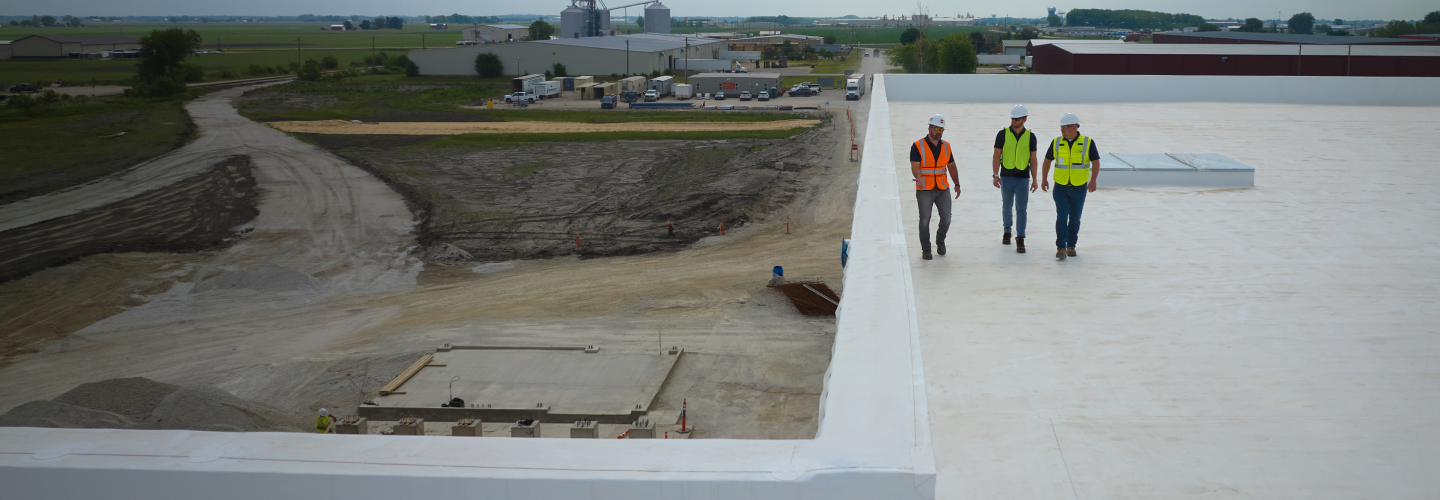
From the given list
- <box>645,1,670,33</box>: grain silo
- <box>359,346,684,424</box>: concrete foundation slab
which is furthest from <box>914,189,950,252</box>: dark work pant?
<box>645,1,670,33</box>: grain silo

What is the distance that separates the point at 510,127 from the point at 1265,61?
36.6 meters

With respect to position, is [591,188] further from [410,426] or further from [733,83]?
[733,83]

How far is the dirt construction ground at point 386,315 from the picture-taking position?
16219 mm

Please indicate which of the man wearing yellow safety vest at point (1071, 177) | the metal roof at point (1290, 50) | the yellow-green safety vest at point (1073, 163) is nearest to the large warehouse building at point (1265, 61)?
the metal roof at point (1290, 50)

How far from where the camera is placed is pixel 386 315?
20.2 metres

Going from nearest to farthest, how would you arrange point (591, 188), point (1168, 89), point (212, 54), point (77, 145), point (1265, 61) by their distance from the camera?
point (1168, 89) < point (1265, 61) < point (591, 188) < point (77, 145) < point (212, 54)

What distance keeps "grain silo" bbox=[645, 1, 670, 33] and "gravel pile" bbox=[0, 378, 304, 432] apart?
108932 mm

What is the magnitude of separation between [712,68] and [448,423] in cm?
7875

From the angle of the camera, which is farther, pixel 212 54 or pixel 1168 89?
pixel 212 54

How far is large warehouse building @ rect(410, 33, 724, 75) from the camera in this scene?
265 feet

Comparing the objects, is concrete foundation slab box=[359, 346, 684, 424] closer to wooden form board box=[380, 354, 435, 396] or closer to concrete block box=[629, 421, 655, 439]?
wooden form board box=[380, 354, 435, 396]

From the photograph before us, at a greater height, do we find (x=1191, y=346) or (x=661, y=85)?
(x=661, y=85)

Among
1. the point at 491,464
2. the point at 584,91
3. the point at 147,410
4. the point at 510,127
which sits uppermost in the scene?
the point at 584,91

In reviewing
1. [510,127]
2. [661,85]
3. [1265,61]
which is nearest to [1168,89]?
[1265,61]
